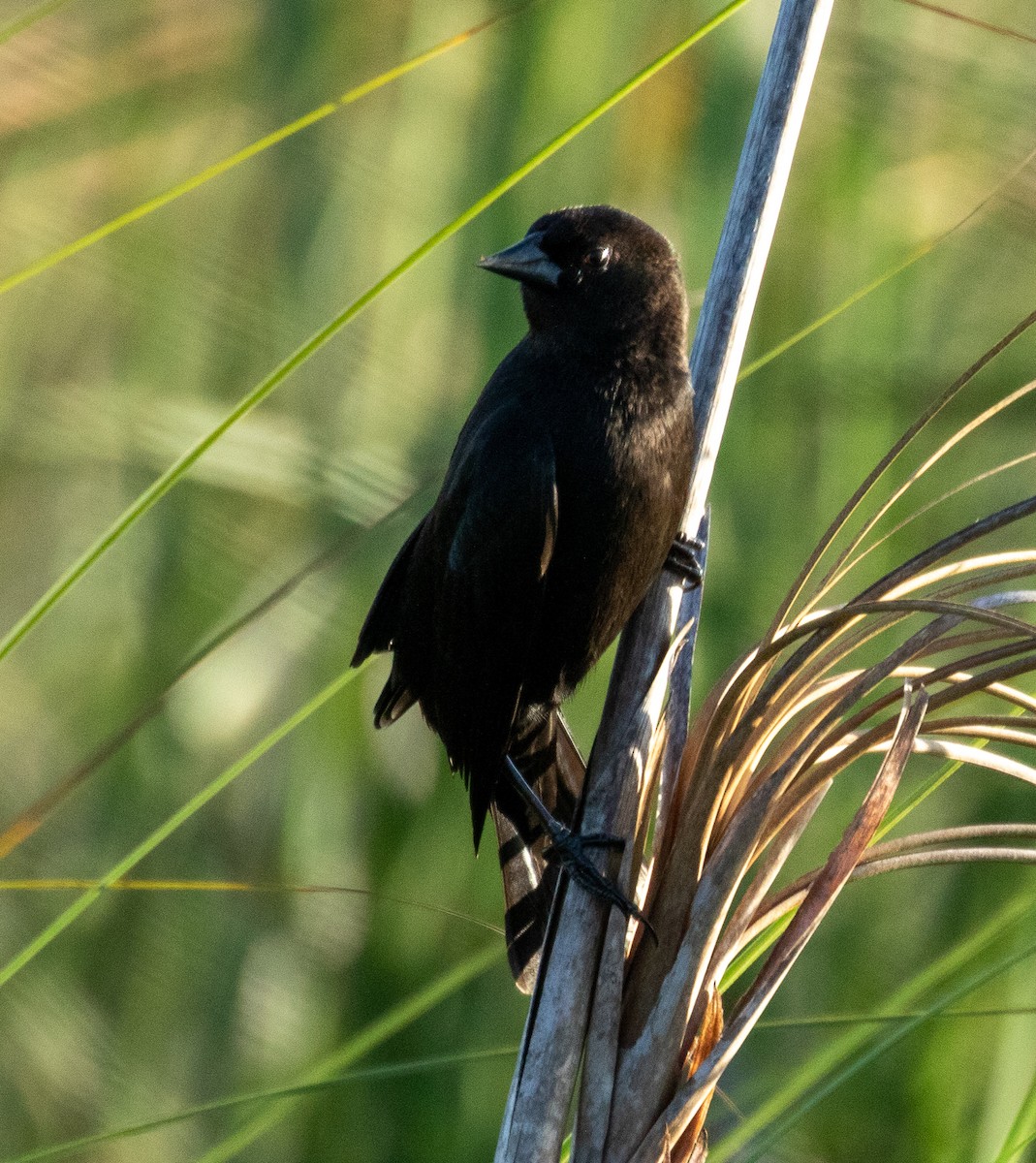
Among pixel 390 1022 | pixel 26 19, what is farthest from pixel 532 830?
pixel 26 19

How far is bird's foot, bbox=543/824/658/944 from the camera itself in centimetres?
82

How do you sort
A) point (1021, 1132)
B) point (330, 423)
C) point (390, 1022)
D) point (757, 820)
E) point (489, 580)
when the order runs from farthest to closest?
point (330, 423)
point (489, 580)
point (390, 1022)
point (1021, 1132)
point (757, 820)

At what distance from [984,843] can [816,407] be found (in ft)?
2.22

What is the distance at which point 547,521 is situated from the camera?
1.31 meters

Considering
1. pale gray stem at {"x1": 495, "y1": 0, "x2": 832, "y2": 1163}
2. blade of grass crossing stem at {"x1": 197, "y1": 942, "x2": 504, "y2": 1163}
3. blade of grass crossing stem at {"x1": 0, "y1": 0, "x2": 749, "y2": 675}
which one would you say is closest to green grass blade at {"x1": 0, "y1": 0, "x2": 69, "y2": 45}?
blade of grass crossing stem at {"x1": 0, "y1": 0, "x2": 749, "y2": 675}

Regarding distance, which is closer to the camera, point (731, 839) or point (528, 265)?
point (731, 839)

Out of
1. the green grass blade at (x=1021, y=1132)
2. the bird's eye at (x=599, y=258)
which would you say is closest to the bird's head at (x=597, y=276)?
the bird's eye at (x=599, y=258)

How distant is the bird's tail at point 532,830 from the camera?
1.29m

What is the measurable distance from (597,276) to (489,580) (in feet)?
1.14

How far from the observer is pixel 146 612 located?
1.86 meters

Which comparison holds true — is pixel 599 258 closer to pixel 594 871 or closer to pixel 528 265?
pixel 528 265

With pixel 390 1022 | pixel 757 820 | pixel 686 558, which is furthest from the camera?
pixel 686 558

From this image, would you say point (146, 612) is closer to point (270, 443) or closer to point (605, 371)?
point (270, 443)

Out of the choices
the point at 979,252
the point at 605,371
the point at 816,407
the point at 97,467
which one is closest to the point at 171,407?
the point at 97,467
